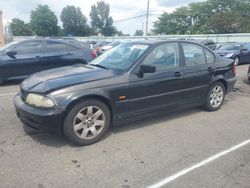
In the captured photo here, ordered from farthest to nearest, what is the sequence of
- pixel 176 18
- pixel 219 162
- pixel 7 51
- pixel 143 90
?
pixel 176 18 < pixel 7 51 < pixel 143 90 < pixel 219 162

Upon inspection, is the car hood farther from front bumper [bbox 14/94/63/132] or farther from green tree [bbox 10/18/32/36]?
green tree [bbox 10/18/32/36]

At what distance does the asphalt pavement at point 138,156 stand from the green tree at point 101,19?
9417cm

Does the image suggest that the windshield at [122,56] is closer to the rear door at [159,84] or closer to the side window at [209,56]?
the rear door at [159,84]

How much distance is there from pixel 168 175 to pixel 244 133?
6.91 feet

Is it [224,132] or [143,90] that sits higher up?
[143,90]

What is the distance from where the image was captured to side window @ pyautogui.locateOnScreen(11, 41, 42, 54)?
8.51 m

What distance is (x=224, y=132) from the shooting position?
4.64m

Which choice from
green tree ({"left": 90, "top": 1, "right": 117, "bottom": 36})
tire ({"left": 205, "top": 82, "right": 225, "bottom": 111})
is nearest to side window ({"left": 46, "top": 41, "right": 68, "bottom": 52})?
tire ({"left": 205, "top": 82, "right": 225, "bottom": 111})

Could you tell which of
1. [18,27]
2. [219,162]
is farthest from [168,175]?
[18,27]

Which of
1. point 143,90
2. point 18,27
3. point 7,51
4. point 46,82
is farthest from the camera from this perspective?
point 18,27

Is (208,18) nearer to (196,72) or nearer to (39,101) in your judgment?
(196,72)

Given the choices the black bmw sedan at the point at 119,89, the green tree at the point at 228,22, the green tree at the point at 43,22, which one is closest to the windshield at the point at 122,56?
the black bmw sedan at the point at 119,89

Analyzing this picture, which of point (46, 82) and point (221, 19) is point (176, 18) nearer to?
point (221, 19)

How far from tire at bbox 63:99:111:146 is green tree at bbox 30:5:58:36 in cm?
8384
